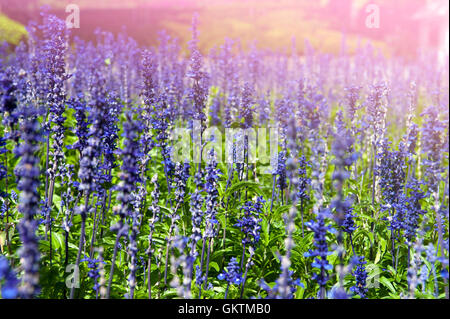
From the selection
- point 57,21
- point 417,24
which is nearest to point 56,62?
point 57,21

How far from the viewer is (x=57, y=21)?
536 cm

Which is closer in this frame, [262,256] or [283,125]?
[262,256]

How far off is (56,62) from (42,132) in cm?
113

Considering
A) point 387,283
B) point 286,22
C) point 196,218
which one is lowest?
point 387,283

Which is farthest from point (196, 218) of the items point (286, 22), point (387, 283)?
point (286, 22)

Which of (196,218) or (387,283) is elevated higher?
(196,218)

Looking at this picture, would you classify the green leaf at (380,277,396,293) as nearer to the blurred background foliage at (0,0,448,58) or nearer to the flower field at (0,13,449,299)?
the flower field at (0,13,449,299)

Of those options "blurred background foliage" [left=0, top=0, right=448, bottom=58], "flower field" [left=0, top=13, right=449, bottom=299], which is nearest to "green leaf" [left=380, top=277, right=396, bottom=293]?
"flower field" [left=0, top=13, right=449, bottom=299]

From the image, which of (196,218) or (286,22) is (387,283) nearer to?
(196,218)

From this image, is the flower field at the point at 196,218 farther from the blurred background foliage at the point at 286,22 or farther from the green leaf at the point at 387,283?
the blurred background foliage at the point at 286,22

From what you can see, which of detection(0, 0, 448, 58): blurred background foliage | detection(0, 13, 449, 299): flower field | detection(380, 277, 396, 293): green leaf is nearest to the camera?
detection(0, 13, 449, 299): flower field

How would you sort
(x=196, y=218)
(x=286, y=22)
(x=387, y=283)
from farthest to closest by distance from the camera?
(x=286, y=22) → (x=387, y=283) → (x=196, y=218)

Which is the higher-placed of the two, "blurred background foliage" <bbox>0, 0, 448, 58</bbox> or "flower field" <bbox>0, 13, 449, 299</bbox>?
"blurred background foliage" <bbox>0, 0, 448, 58</bbox>
